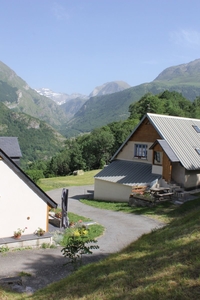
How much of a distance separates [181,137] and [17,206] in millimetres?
18369

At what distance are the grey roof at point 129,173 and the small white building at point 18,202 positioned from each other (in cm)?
1305

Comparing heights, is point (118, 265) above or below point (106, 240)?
above

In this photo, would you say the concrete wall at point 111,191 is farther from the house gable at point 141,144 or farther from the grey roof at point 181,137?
the grey roof at point 181,137

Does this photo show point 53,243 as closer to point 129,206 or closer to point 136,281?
point 136,281

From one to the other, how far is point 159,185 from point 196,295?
857 inches

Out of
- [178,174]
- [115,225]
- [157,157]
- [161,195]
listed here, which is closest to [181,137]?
[157,157]

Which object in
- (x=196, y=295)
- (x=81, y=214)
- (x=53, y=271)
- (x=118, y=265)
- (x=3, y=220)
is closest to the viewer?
(x=196, y=295)

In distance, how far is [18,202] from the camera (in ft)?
53.3

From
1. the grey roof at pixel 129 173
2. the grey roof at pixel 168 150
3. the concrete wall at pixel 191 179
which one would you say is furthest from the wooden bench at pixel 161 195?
the grey roof at pixel 168 150

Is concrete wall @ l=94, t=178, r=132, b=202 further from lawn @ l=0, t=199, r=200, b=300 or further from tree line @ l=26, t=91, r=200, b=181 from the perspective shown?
tree line @ l=26, t=91, r=200, b=181

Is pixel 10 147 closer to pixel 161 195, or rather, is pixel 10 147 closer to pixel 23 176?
pixel 23 176

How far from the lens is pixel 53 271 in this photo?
12641 mm

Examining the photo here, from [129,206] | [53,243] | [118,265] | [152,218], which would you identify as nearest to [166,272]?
[118,265]

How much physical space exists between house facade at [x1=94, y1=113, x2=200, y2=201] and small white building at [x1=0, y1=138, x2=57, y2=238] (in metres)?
12.7
